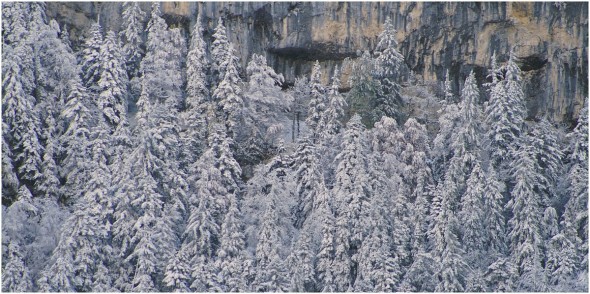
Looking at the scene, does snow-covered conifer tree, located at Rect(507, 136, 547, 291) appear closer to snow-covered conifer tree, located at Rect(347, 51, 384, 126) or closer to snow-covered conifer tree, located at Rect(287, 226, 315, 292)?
snow-covered conifer tree, located at Rect(347, 51, 384, 126)

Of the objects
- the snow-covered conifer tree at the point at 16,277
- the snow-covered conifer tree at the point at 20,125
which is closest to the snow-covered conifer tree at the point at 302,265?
the snow-covered conifer tree at the point at 16,277

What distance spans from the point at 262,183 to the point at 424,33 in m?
18.4

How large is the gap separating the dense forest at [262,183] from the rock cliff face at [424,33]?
3.92 m

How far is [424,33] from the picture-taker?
6294 centimetres

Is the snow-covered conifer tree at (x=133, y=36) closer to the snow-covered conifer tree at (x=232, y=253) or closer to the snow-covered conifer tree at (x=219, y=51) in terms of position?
the snow-covered conifer tree at (x=219, y=51)

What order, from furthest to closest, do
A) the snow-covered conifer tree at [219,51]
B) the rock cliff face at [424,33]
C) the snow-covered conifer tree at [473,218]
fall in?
the rock cliff face at [424,33]
the snow-covered conifer tree at [219,51]
the snow-covered conifer tree at [473,218]

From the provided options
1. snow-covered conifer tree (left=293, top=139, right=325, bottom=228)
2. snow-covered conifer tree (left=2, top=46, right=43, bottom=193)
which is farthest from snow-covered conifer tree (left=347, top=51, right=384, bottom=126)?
snow-covered conifer tree (left=2, top=46, right=43, bottom=193)

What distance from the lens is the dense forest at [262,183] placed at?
46.1m

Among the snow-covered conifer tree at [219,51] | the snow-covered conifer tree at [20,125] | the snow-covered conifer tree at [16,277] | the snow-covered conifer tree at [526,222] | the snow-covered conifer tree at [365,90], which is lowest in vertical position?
the snow-covered conifer tree at [16,277]

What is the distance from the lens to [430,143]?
56.2 metres

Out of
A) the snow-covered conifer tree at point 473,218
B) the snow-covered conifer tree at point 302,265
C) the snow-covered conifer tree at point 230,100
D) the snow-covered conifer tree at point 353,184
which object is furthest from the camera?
the snow-covered conifer tree at point 230,100

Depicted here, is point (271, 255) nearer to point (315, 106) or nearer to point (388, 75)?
point (315, 106)

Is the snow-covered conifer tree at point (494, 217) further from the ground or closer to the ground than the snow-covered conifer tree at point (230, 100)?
closer to the ground

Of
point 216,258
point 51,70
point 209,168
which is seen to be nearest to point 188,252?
point 216,258
